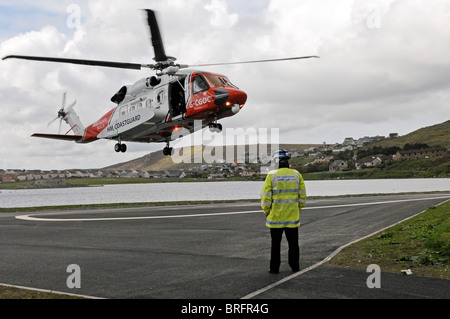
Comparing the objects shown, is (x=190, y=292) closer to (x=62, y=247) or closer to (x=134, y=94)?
(x=62, y=247)

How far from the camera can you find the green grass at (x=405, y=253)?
767cm

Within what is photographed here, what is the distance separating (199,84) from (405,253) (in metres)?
14.7

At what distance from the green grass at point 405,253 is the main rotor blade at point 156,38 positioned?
13.8 meters

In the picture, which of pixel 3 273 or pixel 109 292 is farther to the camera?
pixel 3 273

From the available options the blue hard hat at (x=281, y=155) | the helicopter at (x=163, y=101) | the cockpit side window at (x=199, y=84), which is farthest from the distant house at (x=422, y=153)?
the blue hard hat at (x=281, y=155)

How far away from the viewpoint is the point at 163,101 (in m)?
22.9

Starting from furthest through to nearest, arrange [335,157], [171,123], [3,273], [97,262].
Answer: [335,157] → [171,123] → [97,262] → [3,273]

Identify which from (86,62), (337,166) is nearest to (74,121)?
(86,62)

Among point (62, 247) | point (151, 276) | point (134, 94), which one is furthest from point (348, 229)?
point (134, 94)

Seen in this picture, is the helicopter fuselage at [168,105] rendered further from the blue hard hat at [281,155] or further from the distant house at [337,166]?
the distant house at [337,166]

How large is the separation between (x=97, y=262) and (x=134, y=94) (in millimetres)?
16860

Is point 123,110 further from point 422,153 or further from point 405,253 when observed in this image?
point 422,153

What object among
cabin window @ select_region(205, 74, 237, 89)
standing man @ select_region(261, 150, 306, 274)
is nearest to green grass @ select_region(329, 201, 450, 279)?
standing man @ select_region(261, 150, 306, 274)

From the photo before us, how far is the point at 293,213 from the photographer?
7.95 m
